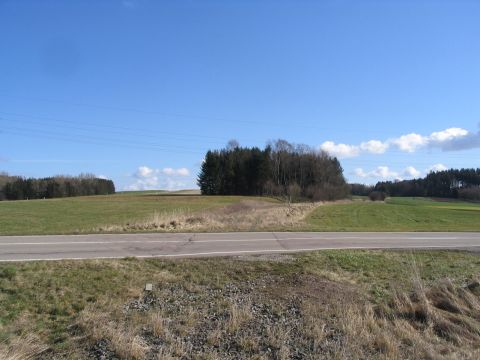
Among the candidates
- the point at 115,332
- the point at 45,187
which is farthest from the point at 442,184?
the point at 115,332

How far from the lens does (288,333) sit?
7.29 m

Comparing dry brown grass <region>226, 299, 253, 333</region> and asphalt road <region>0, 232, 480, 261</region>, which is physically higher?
asphalt road <region>0, 232, 480, 261</region>

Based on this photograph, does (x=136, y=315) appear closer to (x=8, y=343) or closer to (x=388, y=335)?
(x=8, y=343)

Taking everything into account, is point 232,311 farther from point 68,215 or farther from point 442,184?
point 442,184

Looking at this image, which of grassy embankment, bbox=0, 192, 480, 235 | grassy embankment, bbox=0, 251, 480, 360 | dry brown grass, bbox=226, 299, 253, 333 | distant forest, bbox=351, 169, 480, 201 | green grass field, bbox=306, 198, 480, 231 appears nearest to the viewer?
grassy embankment, bbox=0, 251, 480, 360

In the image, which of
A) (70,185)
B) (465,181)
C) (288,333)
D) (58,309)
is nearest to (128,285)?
(58,309)

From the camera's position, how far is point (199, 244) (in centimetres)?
1669

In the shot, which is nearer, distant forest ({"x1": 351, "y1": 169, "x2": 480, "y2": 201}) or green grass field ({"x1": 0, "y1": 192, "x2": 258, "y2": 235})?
green grass field ({"x1": 0, "y1": 192, "x2": 258, "y2": 235})

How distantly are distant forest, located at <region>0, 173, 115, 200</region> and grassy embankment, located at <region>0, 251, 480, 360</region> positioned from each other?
103422 millimetres

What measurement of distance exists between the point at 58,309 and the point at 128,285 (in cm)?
189

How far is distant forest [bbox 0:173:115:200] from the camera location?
10356 cm

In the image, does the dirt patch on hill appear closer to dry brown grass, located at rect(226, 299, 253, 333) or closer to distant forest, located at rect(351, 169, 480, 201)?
dry brown grass, located at rect(226, 299, 253, 333)

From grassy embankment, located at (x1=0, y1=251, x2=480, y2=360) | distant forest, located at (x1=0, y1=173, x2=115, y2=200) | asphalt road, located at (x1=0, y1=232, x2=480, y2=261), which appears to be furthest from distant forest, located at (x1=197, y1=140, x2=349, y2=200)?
grassy embankment, located at (x1=0, y1=251, x2=480, y2=360)

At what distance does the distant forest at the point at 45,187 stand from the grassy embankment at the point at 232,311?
103422 mm
